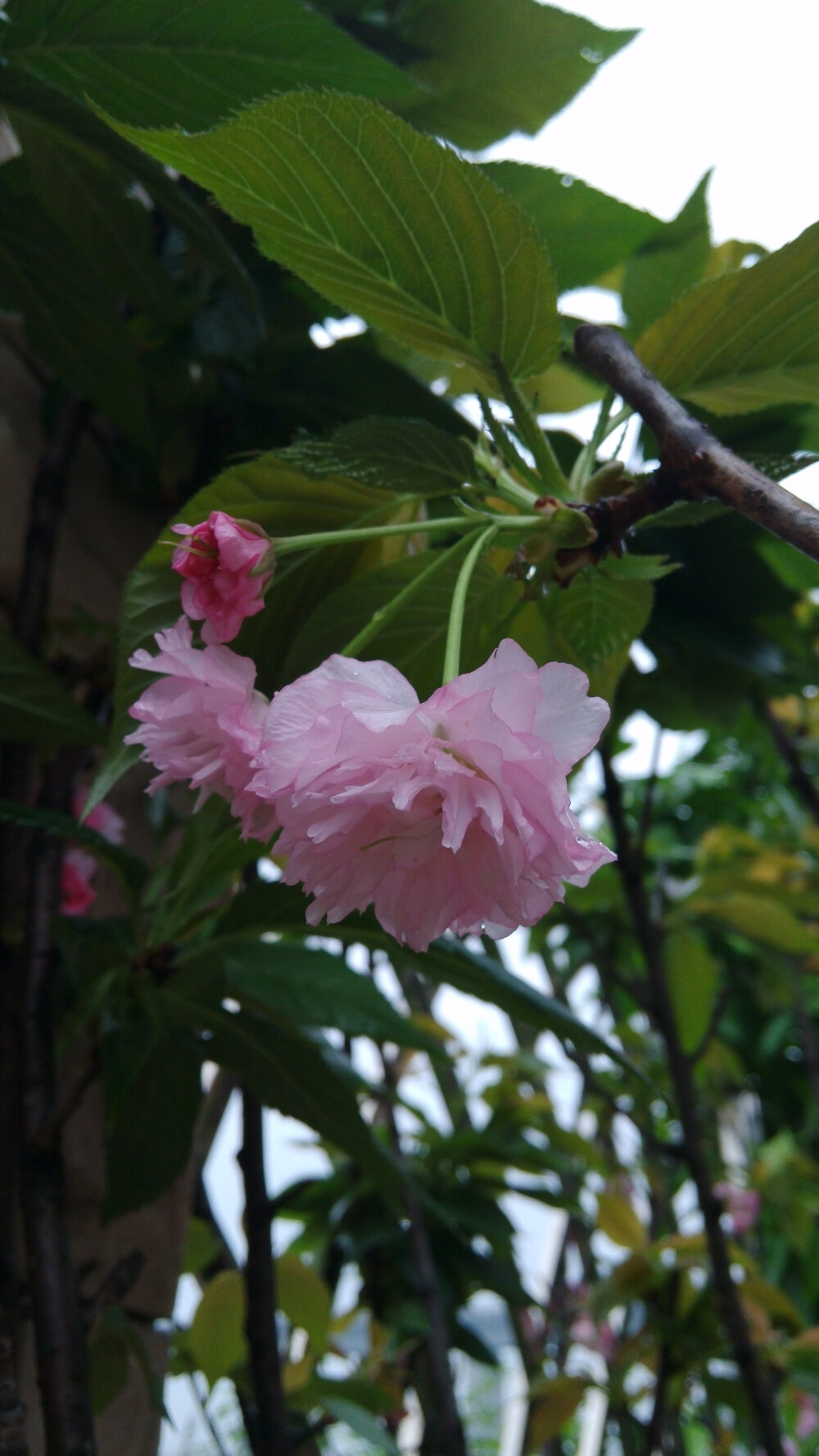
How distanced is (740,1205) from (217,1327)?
1128mm

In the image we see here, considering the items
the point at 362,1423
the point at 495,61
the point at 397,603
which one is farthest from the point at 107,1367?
the point at 495,61

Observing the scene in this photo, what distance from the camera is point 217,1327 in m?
0.75

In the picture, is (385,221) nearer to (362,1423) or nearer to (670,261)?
(670,261)

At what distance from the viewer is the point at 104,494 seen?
0.75 meters

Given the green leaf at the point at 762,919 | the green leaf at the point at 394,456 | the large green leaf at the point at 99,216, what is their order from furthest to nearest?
the green leaf at the point at 762,919, the large green leaf at the point at 99,216, the green leaf at the point at 394,456

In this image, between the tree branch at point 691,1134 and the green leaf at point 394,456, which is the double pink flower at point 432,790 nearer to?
the green leaf at point 394,456

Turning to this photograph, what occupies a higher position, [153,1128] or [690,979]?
→ [690,979]

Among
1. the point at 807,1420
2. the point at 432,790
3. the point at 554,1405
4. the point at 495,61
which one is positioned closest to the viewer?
the point at 432,790

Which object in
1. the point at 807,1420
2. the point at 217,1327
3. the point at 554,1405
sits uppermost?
the point at 217,1327

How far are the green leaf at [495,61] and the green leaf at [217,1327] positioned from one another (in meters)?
0.80

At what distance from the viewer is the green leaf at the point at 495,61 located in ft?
2.18

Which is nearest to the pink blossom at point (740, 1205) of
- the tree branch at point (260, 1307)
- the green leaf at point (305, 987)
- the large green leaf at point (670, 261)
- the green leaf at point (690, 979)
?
the green leaf at point (690, 979)

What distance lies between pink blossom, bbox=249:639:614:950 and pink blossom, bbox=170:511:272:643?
2.1 inches

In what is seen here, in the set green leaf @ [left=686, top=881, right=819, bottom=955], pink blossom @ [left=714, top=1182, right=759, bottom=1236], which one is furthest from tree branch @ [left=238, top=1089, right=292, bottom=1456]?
pink blossom @ [left=714, top=1182, right=759, bottom=1236]
